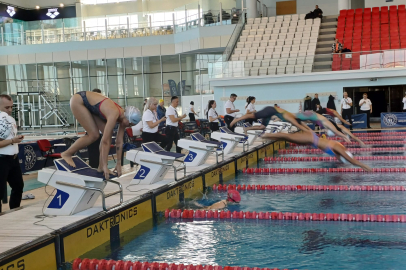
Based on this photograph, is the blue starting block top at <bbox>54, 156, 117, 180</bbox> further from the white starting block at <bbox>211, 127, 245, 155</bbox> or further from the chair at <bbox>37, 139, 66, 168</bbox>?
the white starting block at <bbox>211, 127, 245, 155</bbox>

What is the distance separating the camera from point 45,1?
101 ft

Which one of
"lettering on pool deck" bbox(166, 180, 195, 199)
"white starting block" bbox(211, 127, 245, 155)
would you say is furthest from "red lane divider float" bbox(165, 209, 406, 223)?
"white starting block" bbox(211, 127, 245, 155)

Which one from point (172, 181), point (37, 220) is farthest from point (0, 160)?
point (172, 181)

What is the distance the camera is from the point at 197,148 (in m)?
8.26

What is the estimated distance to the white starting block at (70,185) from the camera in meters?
4.68

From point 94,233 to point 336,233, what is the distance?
8.84 ft

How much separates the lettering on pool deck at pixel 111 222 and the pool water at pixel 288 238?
0.30 m

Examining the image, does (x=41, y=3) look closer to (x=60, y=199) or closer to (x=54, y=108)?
(x=54, y=108)

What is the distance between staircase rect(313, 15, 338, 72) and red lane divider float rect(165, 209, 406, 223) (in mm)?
14166

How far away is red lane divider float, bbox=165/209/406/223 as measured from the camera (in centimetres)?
543

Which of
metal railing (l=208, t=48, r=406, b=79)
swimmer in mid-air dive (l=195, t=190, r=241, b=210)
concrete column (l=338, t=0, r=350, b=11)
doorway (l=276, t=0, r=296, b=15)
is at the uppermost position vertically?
doorway (l=276, t=0, r=296, b=15)

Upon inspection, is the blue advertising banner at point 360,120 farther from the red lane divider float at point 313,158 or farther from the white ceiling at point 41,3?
the white ceiling at point 41,3

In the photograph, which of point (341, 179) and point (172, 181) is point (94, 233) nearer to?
point (172, 181)

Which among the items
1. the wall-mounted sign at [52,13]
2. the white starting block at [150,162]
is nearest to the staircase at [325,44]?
the white starting block at [150,162]
